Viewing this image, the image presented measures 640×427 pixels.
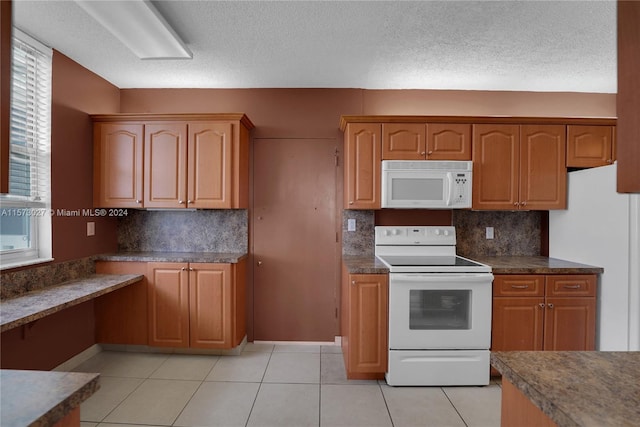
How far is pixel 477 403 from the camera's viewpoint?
2.12 meters

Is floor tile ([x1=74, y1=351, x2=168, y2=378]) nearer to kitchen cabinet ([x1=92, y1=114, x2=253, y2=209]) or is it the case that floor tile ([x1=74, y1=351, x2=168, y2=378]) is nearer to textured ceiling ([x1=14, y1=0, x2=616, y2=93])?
kitchen cabinet ([x1=92, y1=114, x2=253, y2=209])

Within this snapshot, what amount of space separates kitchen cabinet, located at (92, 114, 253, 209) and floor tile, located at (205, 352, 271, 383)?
133 centimetres

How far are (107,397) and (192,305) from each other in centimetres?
81

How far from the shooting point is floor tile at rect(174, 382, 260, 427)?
1.92m

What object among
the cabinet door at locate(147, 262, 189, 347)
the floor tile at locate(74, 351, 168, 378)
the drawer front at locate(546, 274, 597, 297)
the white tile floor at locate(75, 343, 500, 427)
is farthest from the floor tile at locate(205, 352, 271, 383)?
the drawer front at locate(546, 274, 597, 297)

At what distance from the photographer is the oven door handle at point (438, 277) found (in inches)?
90.2

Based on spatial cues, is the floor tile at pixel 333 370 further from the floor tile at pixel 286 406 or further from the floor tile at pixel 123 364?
the floor tile at pixel 123 364

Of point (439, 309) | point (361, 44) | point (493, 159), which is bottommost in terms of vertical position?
point (439, 309)

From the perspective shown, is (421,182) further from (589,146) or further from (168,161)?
(168,161)

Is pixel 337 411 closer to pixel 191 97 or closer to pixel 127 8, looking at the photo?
pixel 127 8

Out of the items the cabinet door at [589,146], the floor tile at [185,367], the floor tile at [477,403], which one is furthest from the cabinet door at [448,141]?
the floor tile at [185,367]

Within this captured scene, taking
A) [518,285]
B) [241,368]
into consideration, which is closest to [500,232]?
[518,285]

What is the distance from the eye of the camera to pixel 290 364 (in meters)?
2.66

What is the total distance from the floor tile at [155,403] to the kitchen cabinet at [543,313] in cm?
229
